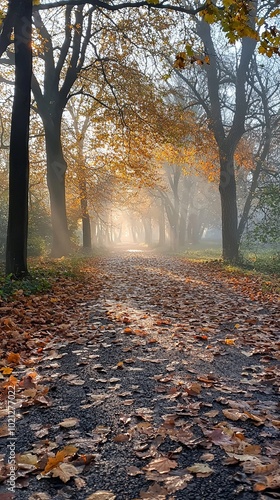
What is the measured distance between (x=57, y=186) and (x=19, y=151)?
683 cm

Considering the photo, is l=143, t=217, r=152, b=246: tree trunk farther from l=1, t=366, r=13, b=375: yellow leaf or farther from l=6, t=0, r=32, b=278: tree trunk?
l=1, t=366, r=13, b=375: yellow leaf

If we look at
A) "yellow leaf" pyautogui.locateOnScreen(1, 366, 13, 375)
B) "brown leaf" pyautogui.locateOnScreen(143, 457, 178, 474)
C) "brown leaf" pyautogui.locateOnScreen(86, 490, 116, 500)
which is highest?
"yellow leaf" pyautogui.locateOnScreen(1, 366, 13, 375)

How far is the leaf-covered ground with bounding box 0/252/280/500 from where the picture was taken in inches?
77.0

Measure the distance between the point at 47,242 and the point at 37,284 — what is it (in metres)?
15.8

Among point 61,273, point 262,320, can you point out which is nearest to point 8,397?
point 262,320

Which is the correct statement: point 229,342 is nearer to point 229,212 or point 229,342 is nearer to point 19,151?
point 19,151

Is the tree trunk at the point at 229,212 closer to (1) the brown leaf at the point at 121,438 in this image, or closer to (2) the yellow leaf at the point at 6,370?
(2) the yellow leaf at the point at 6,370

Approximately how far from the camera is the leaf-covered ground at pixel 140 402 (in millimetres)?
1957

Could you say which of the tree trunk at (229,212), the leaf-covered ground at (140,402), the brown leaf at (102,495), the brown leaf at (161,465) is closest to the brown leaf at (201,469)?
the leaf-covered ground at (140,402)

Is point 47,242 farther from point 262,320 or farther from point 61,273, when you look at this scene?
point 262,320

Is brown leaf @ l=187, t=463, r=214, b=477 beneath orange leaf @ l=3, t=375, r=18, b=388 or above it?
beneath

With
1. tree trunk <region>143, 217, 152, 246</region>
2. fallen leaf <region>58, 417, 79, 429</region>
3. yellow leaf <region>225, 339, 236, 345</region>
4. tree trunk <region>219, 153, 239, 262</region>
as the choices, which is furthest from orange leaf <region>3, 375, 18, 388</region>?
tree trunk <region>143, 217, 152, 246</region>

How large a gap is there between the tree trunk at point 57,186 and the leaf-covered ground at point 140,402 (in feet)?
28.8

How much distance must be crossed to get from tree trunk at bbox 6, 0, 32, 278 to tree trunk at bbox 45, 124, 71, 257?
5.50 metres
